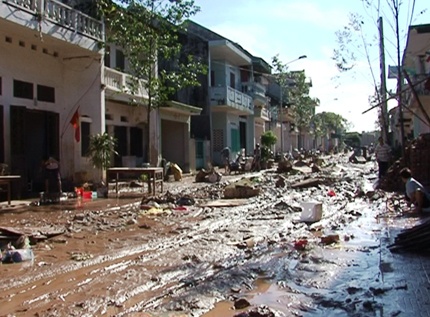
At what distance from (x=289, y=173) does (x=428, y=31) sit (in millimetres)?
10652

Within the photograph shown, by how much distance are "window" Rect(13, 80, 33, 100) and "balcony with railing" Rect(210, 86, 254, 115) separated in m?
17.2

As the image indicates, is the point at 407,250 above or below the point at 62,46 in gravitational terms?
below

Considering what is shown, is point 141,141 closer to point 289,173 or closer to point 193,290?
point 289,173

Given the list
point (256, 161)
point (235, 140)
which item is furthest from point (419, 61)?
point (235, 140)

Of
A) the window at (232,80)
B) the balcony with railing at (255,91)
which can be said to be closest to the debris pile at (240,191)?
the window at (232,80)

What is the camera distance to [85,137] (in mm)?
17516

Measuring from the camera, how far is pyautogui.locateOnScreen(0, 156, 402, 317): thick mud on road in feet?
15.5

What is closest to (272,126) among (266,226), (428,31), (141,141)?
(141,141)

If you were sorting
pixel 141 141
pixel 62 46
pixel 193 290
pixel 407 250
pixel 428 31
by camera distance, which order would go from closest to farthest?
pixel 193 290
pixel 407 250
pixel 62 46
pixel 428 31
pixel 141 141

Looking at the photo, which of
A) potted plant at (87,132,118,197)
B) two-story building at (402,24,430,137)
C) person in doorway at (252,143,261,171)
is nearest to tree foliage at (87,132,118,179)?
potted plant at (87,132,118,197)

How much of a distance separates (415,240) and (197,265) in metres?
3.11

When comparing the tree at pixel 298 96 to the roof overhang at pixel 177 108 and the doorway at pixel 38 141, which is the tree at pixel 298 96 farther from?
the doorway at pixel 38 141

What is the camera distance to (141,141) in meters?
24.0

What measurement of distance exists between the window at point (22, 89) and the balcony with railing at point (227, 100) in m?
17.2
